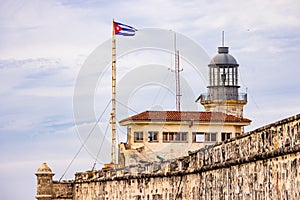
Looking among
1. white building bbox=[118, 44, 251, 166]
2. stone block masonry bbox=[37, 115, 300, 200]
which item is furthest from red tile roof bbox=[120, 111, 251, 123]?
stone block masonry bbox=[37, 115, 300, 200]

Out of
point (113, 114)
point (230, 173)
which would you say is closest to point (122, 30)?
point (113, 114)

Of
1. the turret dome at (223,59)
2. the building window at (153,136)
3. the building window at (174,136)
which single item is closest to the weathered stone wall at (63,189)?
the building window at (153,136)

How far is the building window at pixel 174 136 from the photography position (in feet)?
138

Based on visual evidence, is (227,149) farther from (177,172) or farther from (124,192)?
(124,192)

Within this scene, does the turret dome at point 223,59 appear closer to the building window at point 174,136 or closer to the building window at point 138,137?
the building window at point 174,136

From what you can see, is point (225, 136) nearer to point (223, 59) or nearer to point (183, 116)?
point (183, 116)

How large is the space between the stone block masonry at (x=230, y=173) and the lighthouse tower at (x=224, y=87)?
18099 millimetres

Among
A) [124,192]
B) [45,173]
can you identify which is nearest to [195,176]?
A: [124,192]

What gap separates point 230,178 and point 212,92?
2869 centimetres

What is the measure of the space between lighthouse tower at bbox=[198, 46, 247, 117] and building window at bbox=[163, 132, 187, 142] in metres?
4.22

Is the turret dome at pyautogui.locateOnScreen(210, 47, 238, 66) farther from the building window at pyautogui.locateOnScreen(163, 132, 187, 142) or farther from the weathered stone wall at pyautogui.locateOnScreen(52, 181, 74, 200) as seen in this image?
the weathered stone wall at pyautogui.locateOnScreen(52, 181, 74, 200)

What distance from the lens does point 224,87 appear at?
151ft

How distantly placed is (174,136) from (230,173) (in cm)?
2452

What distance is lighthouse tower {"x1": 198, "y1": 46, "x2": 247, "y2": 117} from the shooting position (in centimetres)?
4597
